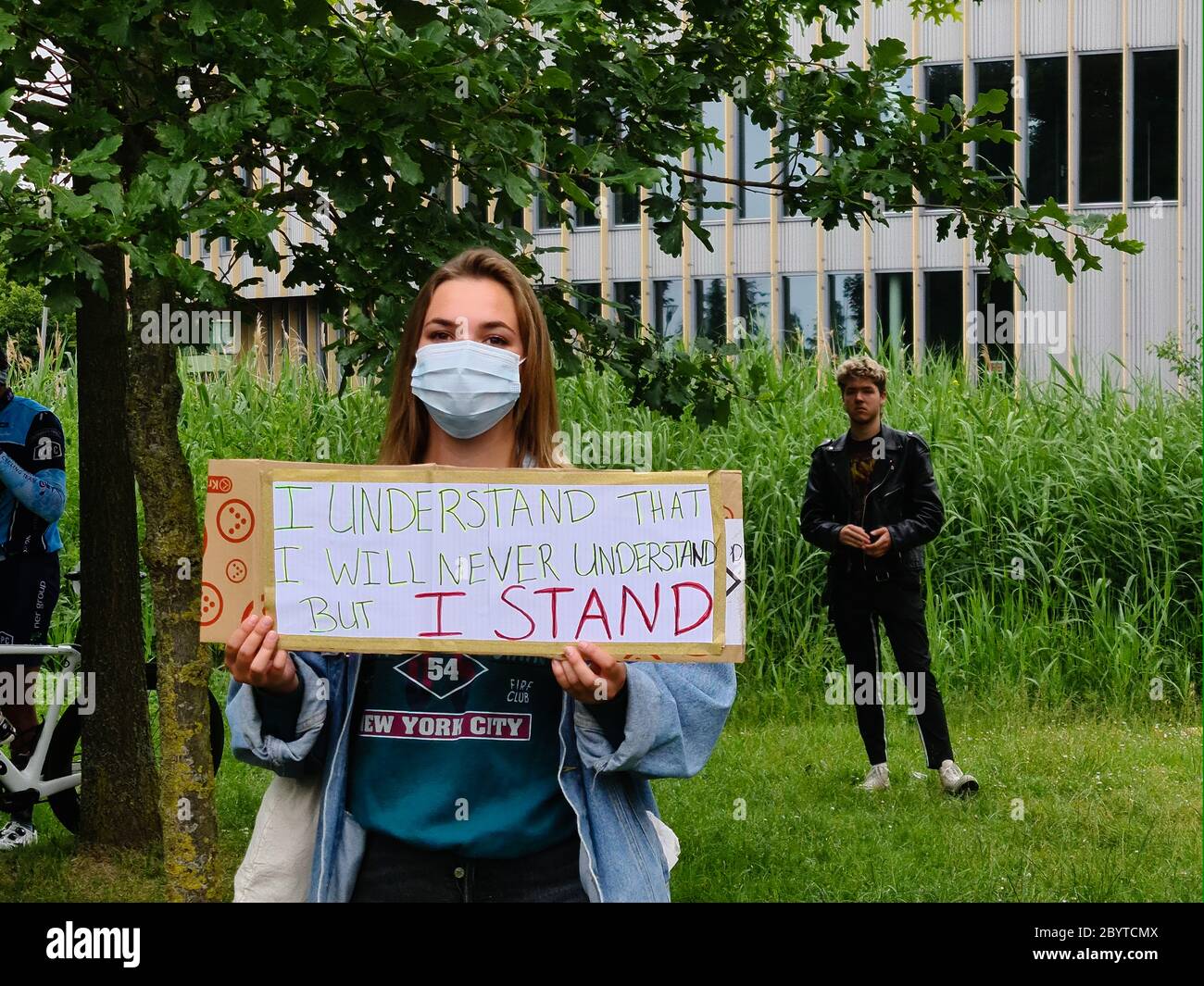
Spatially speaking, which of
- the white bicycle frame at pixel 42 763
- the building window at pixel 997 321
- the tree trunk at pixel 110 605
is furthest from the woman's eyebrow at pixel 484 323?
the building window at pixel 997 321

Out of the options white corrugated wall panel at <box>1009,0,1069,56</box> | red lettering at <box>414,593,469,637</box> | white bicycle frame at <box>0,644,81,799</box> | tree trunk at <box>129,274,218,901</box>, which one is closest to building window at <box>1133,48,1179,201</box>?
white corrugated wall panel at <box>1009,0,1069,56</box>

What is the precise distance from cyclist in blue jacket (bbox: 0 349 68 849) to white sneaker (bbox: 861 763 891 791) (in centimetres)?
409

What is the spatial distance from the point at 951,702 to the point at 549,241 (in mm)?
20596

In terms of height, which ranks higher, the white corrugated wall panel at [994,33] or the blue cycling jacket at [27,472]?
the white corrugated wall panel at [994,33]

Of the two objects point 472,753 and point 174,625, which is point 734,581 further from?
point 174,625

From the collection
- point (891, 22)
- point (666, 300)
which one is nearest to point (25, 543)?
point (666, 300)

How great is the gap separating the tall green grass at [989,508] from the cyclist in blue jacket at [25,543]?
3.80 metres

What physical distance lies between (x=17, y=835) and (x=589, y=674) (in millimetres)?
5349

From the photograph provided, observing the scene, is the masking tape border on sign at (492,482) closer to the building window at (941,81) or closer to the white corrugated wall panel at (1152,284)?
the white corrugated wall panel at (1152,284)

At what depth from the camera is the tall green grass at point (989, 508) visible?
31.8 feet

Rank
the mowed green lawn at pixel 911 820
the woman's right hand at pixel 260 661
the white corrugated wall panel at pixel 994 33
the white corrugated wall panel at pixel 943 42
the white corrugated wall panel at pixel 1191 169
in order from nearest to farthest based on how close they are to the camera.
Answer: the woman's right hand at pixel 260 661, the mowed green lawn at pixel 911 820, the white corrugated wall panel at pixel 1191 169, the white corrugated wall panel at pixel 994 33, the white corrugated wall panel at pixel 943 42

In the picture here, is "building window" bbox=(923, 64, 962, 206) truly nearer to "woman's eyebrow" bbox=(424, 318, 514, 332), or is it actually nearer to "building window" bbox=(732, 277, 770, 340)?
"building window" bbox=(732, 277, 770, 340)

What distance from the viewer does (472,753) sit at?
2.31m

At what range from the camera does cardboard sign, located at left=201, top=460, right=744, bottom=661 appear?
255 cm
